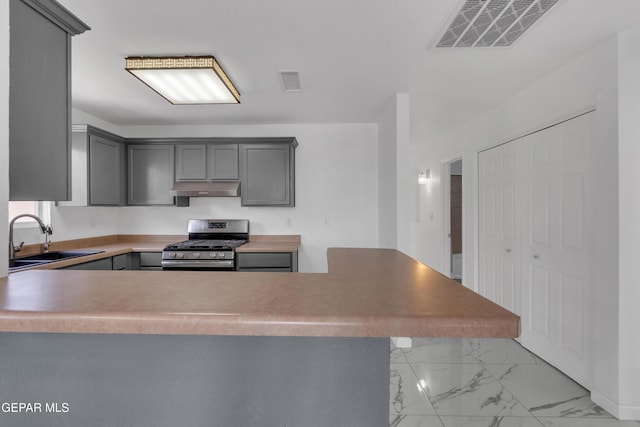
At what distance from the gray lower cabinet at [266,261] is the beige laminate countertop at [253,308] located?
2.49m

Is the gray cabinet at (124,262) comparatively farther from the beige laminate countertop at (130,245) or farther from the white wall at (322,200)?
the white wall at (322,200)

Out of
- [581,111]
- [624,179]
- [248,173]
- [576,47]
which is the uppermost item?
[576,47]

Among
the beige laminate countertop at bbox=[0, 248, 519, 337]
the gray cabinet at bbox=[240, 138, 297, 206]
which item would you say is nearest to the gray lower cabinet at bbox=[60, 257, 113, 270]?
the gray cabinet at bbox=[240, 138, 297, 206]

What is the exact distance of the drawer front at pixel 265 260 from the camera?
3.42m

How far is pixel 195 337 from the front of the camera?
2.88ft

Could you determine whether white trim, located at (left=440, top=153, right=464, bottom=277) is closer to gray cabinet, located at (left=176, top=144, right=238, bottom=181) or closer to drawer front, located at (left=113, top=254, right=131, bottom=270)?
gray cabinet, located at (left=176, top=144, right=238, bottom=181)

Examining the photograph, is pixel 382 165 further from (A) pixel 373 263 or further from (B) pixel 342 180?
(A) pixel 373 263

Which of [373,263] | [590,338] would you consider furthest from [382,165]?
[373,263]

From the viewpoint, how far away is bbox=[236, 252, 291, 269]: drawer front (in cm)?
342

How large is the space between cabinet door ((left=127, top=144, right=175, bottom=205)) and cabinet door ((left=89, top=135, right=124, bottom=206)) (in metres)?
0.12

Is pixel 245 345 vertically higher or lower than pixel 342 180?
lower

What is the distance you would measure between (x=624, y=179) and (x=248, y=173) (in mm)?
3338

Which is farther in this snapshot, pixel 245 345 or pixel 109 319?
pixel 245 345

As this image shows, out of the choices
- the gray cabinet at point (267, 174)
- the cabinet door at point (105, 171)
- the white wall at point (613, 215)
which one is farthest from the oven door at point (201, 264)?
the white wall at point (613, 215)
